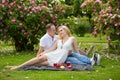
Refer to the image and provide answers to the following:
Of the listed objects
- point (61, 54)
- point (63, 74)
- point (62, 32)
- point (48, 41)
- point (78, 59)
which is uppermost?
point (62, 32)

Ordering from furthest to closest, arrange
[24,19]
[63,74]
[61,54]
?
1. [24,19]
2. [61,54]
3. [63,74]

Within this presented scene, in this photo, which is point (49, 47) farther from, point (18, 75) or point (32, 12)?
point (32, 12)

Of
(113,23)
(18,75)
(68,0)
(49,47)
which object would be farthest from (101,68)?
(68,0)

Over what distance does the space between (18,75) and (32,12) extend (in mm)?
7090

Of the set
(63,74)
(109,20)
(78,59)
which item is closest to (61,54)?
(78,59)

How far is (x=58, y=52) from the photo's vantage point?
11172mm

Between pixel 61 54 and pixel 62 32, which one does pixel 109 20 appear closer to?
pixel 62 32

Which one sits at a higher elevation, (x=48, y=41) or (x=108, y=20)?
(x=108, y=20)

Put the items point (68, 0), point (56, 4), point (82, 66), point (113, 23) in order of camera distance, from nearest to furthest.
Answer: point (82, 66) → point (113, 23) → point (56, 4) → point (68, 0)

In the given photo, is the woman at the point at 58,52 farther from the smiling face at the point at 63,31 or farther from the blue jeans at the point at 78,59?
the blue jeans at the point at 78,59

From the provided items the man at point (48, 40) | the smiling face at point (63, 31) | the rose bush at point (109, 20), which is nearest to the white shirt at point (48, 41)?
the man at point (48, 40)

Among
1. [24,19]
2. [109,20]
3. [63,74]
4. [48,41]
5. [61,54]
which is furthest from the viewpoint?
Answer: [24,19]

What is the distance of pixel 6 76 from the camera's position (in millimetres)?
9633

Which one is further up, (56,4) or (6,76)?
(56,4)
